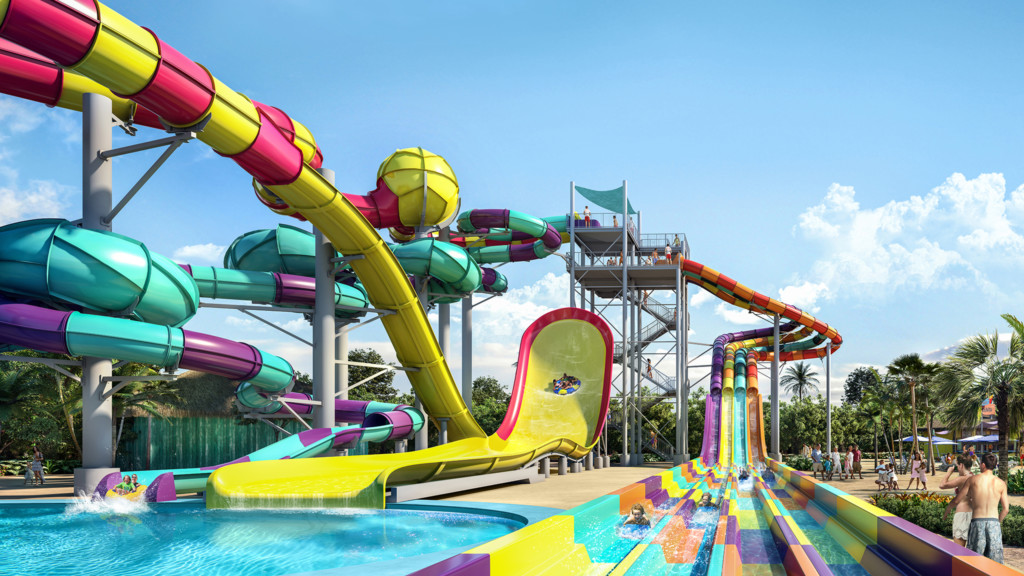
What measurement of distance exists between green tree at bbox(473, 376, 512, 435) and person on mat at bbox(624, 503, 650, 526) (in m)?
21.7

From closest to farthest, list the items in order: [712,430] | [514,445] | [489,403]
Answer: [514,445] → [712,430] → [489,403]

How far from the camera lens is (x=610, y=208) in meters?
24.1

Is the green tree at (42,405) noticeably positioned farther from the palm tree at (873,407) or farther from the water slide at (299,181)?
the palm tree at (873,407)

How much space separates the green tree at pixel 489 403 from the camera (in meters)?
33.2

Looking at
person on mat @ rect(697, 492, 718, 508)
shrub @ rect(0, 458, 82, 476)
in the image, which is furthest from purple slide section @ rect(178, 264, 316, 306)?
shrub @ rect(0, 458, 82, 476)

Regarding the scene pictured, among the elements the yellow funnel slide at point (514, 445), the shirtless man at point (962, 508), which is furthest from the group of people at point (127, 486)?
the shirtless man at point (962, 508)

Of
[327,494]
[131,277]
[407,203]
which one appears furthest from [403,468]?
[407,203]

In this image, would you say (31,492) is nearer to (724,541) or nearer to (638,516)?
(638,516)

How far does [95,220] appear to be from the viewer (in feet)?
38.9

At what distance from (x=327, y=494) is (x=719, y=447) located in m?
13.3

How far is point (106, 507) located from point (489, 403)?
27.8 metres

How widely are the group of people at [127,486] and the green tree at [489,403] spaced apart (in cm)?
1830

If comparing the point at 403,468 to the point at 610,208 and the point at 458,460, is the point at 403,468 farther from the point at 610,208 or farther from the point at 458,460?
the point at 610,208

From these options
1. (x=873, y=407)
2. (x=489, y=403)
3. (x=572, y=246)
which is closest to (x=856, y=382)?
(x=873, y=407)
